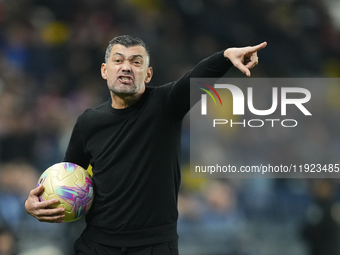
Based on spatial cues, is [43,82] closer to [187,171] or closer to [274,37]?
[187,171]

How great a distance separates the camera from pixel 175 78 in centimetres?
645

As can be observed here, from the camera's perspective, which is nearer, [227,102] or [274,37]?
[227,102]

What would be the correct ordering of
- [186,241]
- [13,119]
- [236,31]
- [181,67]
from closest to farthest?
[186,241] < [13,119] < [181,67] < [236,31]

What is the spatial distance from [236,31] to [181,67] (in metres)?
1.27

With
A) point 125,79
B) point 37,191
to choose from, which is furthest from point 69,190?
point 125,79

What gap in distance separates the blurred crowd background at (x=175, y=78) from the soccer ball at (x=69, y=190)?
233 cm

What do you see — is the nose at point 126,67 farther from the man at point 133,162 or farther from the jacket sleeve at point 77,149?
the jacket sleeve at point 77,149

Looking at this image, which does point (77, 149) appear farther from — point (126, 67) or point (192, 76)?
point (192, 76)

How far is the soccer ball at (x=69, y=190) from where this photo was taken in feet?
9.27

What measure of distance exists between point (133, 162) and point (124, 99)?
18.6 inches

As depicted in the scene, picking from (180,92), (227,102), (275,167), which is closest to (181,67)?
(227,102)

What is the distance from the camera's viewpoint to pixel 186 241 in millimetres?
5309

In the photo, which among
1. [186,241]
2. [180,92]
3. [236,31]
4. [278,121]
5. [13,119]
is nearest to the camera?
[180,92]
